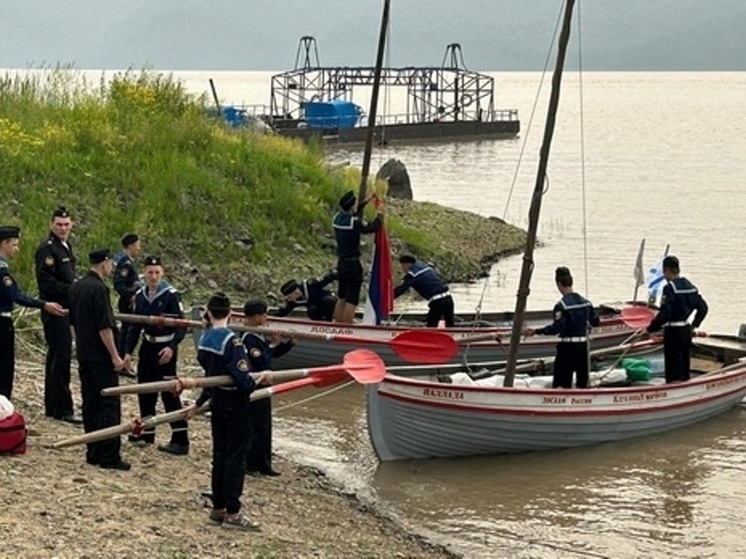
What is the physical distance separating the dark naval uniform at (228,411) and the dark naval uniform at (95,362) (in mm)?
1390

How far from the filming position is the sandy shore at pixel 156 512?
30.7 ft

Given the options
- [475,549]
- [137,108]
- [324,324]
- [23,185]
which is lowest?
[475,549]

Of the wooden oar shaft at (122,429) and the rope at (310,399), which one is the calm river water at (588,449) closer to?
the rope at (310,399)

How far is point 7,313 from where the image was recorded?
12.4m

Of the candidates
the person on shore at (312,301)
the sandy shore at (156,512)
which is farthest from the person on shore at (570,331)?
the person on shore at (312,301)

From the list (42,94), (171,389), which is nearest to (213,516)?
(171,389)

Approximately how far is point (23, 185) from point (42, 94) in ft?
20.4

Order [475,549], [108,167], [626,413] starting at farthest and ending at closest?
[108,167]
[626,413]
[475,549]

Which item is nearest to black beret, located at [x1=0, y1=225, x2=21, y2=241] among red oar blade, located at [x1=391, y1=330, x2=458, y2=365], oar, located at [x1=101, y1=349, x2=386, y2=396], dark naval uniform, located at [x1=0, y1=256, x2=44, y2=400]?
dark naval uniform, located at [x1=0, y1=256, x2=44, y2=400]

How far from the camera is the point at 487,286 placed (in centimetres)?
2911

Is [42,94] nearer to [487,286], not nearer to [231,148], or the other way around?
[231,148]

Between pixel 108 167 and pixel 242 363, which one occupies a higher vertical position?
pixel 108 167

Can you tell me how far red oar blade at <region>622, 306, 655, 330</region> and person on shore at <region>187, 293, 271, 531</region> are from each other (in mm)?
10634

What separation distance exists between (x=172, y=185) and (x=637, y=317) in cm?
1018
